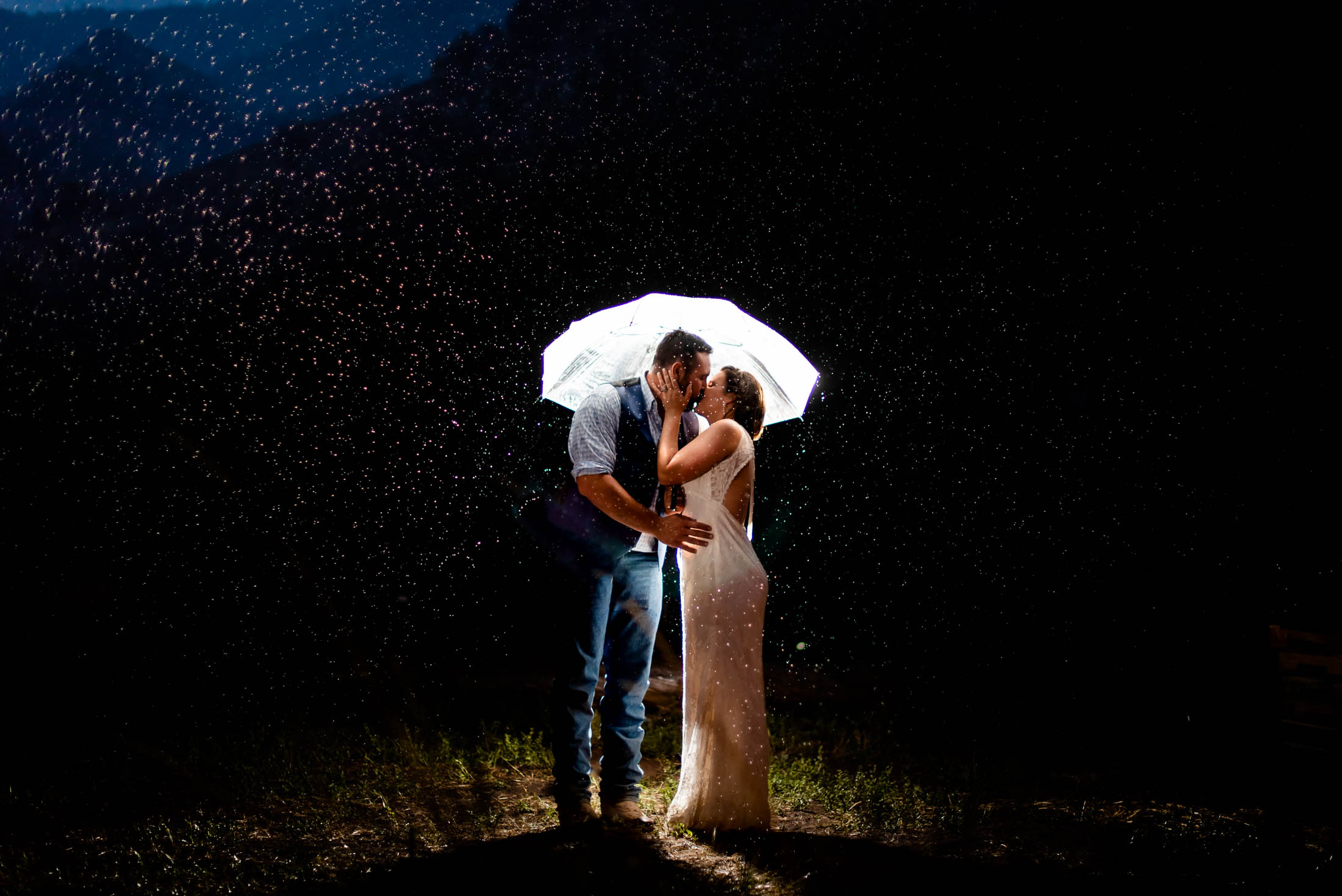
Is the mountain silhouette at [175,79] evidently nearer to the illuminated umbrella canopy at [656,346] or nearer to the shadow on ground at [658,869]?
the illuminated umbrella canopy at [656,346]

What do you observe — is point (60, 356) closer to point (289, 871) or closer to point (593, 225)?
point (593, 225)

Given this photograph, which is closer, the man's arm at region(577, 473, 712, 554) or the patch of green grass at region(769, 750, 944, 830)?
the man's arm at region(577, 473, 712, 554)

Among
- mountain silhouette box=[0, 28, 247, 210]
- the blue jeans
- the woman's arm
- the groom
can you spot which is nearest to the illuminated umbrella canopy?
the groom

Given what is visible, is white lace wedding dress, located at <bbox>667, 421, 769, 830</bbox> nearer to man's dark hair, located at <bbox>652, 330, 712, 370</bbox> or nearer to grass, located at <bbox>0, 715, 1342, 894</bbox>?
grass, located at <bbox>0, 715, 1342, 894</bbox>

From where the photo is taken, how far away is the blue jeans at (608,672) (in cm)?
317

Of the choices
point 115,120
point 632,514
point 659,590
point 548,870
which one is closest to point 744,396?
point 632,514

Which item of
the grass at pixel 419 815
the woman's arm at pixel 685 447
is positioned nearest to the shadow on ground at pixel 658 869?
the grass at pixel 419 815

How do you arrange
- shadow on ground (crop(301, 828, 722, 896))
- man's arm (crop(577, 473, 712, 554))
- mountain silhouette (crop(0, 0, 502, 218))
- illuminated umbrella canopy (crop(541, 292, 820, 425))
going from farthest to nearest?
mountain silhouette (crop(0, 0, 502, 218)) < illuminated umbrella canopy (crop(541, 292, 820, 425)) < man's arm (crop(577, 473, 712, 554)) < shadow on ground (crop(301, 828, 722, 896))

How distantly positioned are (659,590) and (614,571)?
250 mm

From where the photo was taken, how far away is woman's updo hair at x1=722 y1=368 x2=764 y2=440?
10.8 ft

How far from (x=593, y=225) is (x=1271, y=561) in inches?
461

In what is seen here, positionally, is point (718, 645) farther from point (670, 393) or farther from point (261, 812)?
point (261, 812)

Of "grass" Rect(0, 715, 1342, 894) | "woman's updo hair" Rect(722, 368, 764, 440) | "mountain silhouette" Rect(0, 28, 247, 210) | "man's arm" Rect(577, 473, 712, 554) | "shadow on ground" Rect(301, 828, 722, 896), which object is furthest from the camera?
"mountain silhouette" Rect(0, 28, 247, 210)

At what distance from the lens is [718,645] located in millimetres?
3131
